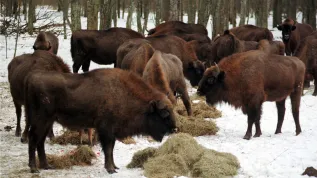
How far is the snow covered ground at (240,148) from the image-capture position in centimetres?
826

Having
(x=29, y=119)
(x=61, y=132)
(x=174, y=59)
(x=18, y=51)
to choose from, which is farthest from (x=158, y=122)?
(x=18, y=51)

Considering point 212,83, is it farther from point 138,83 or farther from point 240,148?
point 138,83

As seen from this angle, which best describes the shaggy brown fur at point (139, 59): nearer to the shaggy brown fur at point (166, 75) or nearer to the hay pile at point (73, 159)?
the shaggy brown fur at point (166, 75)

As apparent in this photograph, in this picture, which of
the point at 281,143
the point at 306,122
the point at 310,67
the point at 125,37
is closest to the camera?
the point at 281,143

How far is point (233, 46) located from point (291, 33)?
5756mm

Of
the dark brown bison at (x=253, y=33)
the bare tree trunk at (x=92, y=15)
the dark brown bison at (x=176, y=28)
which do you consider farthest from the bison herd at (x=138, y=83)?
the dark brown bison at (x=253, y=33)

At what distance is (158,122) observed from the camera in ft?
27.7

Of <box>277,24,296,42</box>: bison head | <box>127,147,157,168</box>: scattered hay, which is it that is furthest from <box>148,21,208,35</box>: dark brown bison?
<box>127,147,157,168</box>: scattered hay

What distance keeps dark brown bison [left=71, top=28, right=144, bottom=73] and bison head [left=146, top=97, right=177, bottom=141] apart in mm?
8792

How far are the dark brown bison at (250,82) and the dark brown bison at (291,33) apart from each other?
32.8 feet

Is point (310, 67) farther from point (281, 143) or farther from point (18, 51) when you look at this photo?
point (18, 51)

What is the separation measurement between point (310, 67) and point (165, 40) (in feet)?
14.8

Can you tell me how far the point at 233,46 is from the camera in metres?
17.7

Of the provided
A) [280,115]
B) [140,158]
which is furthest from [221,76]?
[140,158]
